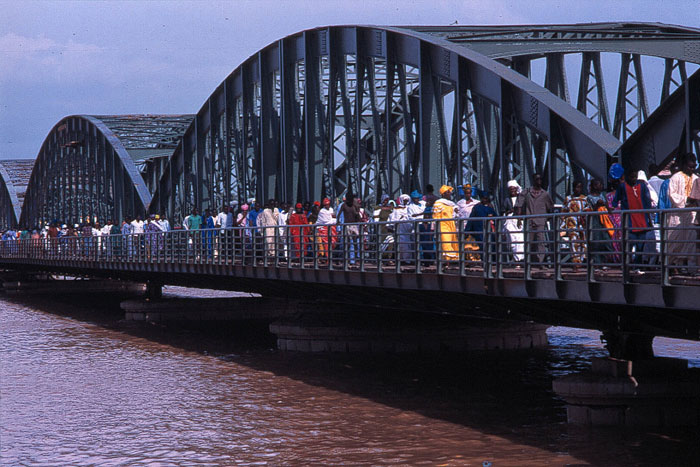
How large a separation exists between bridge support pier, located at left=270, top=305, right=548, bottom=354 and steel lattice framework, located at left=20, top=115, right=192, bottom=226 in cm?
3473

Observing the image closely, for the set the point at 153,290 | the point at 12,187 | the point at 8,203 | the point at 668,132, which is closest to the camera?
the point at 668,132

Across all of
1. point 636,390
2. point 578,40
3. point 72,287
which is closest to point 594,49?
point 578,40

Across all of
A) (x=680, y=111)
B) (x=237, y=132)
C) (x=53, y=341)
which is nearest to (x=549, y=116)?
(x=680, y=111)

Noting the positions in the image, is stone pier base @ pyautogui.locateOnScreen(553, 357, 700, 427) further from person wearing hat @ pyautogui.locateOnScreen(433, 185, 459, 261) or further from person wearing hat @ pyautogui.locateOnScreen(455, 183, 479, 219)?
person wearing hat @ pyautogui.locateOnScreen(455, 183, 479, 219)

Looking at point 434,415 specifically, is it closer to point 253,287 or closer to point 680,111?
point 680,111

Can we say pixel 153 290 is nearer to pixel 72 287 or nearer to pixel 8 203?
pixel 72 287

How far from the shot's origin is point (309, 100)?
38688 millimetres

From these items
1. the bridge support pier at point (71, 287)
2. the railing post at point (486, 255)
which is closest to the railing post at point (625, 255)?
the railing post at point (486, 255)

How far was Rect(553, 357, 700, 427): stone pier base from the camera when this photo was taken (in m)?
17.4

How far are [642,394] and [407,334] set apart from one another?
13.1 m

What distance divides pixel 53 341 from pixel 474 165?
569 inches

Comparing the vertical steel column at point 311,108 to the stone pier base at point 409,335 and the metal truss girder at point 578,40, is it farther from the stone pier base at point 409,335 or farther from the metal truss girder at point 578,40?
the stone pier base at point 409,335

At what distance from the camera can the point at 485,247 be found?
1795 centimetres

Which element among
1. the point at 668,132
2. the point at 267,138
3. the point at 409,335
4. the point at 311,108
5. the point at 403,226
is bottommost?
the point at 409,335
